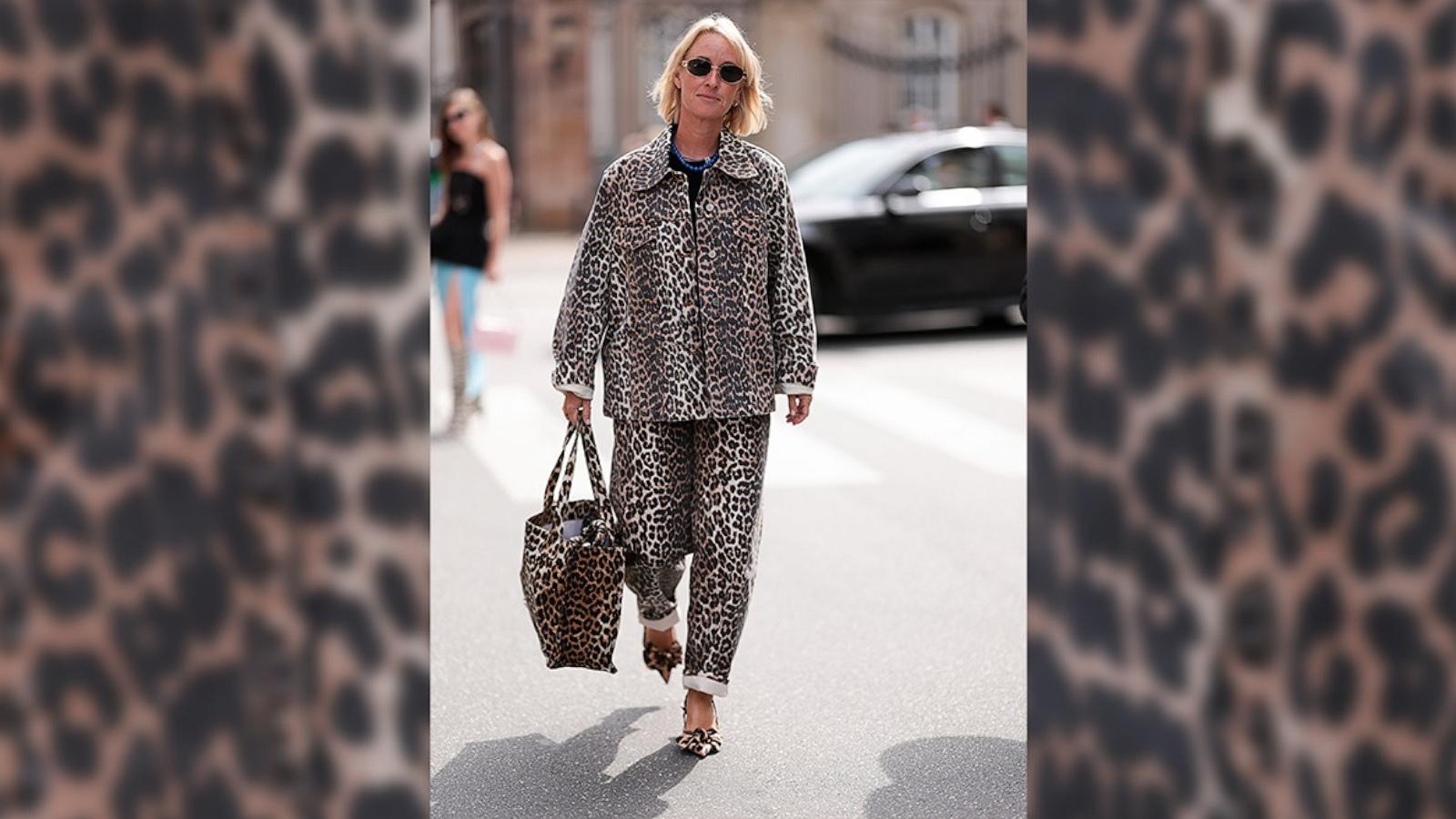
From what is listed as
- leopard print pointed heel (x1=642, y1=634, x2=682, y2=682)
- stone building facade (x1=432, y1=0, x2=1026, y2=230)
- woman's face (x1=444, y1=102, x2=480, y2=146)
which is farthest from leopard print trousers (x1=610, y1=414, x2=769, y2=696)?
stone building facade (x1=432, y1=0, x2=1026, y2=230)

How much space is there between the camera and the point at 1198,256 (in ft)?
8.68

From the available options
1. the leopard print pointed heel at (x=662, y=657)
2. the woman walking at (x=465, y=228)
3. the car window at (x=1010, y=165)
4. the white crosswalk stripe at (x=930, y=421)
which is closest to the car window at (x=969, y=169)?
the car window at (x=1010, y=165)

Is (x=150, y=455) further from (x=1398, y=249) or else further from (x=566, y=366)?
(x=566, y=366)

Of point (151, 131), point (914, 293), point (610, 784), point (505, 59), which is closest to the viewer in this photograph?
point (151, 131)

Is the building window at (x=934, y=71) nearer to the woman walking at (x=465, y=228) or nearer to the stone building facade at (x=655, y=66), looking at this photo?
the stone building facade at (x=655, y=66)

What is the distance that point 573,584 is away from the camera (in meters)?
4.89

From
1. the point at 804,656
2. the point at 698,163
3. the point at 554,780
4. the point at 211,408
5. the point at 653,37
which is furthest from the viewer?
the point at 653,37

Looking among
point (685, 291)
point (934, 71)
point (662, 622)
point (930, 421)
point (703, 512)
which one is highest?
point (685, 291)

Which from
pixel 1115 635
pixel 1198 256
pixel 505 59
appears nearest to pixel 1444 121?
pixel 1198 256

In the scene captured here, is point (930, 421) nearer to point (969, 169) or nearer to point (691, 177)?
point (969, 169)

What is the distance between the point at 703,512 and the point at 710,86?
96 cm

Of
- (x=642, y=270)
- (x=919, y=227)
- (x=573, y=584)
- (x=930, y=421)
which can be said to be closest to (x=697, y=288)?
(x=642, y=270)

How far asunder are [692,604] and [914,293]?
9.79 m

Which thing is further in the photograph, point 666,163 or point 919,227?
point 919,227
